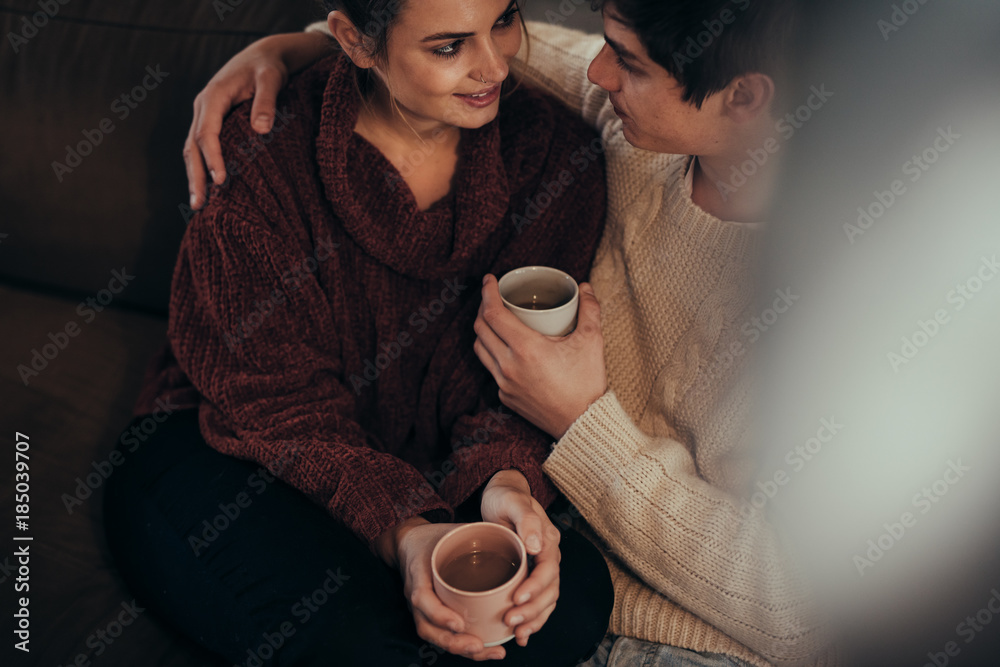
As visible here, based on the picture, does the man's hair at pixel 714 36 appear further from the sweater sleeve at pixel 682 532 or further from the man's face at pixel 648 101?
the sweater sleeve at pixel 682 532

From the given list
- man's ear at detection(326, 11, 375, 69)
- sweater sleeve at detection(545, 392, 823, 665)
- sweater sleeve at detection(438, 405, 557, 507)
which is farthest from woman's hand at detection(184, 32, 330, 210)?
sweater sleeve at detection(545, 392, 823, 665)

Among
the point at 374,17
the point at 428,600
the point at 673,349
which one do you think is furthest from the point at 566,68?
the point at 428,600

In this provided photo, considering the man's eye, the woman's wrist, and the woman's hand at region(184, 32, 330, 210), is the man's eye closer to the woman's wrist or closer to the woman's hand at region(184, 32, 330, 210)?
the woman's hand at region(184, 32, 330, 210)

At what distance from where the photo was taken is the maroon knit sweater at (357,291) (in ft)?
3.44

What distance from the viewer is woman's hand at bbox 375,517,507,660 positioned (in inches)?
31.3

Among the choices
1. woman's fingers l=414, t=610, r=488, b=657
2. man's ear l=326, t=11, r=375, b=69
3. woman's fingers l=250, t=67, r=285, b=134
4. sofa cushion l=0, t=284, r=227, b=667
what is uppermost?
man's ear l=326, t=11, r=375, b=69

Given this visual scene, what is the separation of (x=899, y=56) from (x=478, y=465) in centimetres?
71

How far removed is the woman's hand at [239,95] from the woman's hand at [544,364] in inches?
16.4

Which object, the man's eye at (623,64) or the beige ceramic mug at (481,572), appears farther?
the man's eye at (623,64)

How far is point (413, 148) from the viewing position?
46.6 inches

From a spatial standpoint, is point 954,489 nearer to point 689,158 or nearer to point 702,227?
point 702,227

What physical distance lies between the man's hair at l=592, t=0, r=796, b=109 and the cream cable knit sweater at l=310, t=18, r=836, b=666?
0.74 feet

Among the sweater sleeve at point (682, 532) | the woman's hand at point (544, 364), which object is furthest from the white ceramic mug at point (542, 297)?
the sweater sleeve at point (682, 532)

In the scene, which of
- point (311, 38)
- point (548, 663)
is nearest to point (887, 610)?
point (548, 663)
